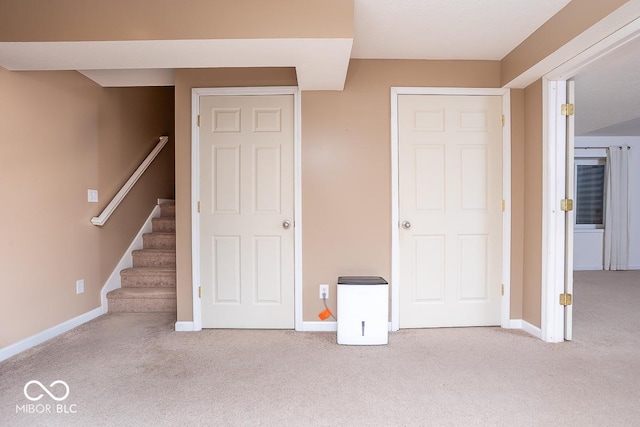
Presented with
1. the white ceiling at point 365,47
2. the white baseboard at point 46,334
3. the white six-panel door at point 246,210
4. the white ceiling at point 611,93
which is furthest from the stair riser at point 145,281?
the white ceiling at point 611,93

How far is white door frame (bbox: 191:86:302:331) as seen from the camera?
2.86 metres

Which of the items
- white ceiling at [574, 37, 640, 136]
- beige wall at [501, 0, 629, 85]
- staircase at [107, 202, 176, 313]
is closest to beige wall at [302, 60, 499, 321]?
beige wall at [501, 0, 629, 85]

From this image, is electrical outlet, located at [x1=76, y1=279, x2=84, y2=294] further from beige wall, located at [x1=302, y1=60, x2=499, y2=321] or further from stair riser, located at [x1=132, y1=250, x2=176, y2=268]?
beige wall, located at [x1=302, y1=60, x2=499, y2=321]

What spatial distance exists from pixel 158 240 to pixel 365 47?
9.92 ft

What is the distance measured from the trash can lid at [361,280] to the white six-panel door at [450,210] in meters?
0.35

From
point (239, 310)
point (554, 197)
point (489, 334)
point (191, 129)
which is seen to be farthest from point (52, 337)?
point (554, 197)

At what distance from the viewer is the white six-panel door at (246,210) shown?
289 cm

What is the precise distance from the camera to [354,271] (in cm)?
287

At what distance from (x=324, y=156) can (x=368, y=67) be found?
33.0 inches

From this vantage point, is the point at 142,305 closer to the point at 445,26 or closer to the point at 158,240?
the point at 158,240

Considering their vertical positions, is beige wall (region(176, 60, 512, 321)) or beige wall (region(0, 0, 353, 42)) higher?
beige wall (region(0, 0, 353, 42))

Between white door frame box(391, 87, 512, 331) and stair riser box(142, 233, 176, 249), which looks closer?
white door frame box(391, 87, 512, 331)

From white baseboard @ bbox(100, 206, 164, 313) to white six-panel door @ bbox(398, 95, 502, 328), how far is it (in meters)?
2.83

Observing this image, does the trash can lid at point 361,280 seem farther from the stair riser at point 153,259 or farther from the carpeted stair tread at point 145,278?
the stair riser at point 153,259
